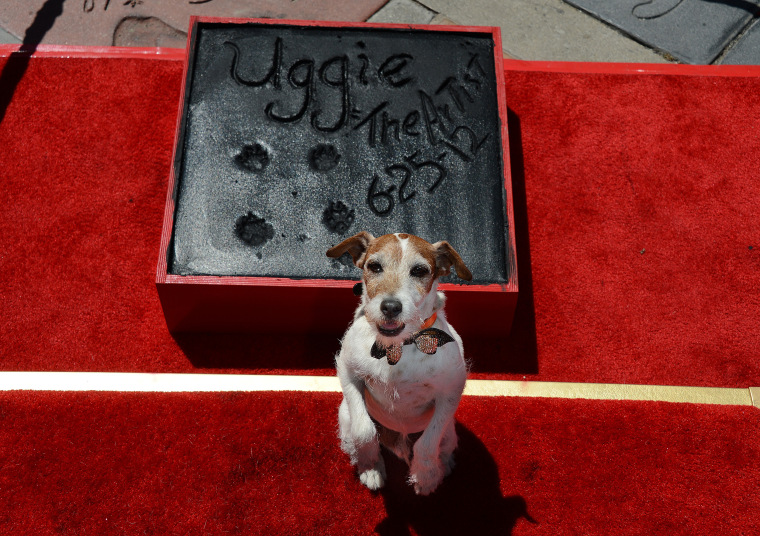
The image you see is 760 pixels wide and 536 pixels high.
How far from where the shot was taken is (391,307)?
3.44 meters

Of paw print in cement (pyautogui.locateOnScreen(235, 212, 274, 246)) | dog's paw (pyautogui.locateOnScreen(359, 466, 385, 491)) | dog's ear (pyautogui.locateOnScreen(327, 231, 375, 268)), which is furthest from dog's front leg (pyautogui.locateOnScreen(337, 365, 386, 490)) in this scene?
paw print in cement (pyautogui.locateOnScreen(235, 212, 274, 246))

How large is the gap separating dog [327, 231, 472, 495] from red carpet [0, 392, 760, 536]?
551 mm

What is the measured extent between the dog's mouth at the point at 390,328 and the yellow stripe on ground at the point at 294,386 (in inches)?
76.1

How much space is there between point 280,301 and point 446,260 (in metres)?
1.81

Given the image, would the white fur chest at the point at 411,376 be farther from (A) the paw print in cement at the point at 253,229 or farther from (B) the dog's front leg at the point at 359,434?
Result: (A) the paw print in cement at the point at 253,229

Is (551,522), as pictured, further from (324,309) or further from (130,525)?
(130,525)

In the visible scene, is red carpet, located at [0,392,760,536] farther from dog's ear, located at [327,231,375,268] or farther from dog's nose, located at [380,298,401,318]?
dog's nose, located at [380,298,401,318]

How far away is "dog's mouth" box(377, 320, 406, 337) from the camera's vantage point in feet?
11.6

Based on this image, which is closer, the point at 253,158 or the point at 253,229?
the point at 253,229

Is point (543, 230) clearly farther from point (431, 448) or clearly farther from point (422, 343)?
point (422, 343)

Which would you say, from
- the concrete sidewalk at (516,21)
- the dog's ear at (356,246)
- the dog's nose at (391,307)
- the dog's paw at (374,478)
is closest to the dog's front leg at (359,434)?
the dog's paw at (374,478)

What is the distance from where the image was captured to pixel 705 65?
7273 millimetres

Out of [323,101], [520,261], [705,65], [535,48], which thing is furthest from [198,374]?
[705,65]

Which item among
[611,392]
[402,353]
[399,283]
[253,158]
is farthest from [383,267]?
[611,392]
